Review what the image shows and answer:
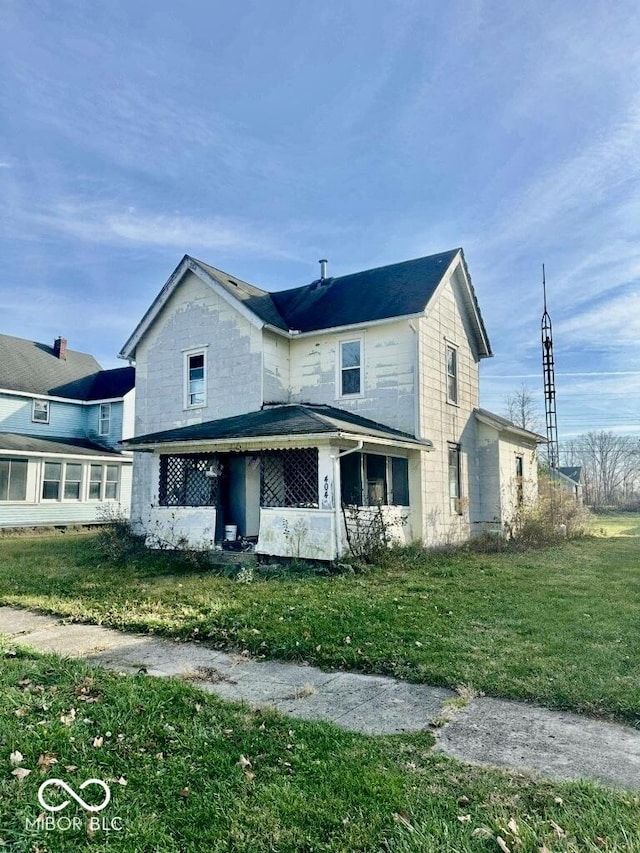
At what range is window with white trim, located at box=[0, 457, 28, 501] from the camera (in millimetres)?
21969

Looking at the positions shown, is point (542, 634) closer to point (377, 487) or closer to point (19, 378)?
point (377, 487)

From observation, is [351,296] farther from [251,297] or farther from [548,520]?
[548,520]

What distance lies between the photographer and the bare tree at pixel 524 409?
46.3 metres

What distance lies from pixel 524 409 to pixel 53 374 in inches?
1465

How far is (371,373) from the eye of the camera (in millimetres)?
14570

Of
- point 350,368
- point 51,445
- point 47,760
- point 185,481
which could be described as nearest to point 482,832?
point 47,760

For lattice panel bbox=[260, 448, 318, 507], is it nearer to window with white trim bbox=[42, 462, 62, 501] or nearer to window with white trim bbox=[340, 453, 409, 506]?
window with white trim bbox=[340, 453, 409, 506]

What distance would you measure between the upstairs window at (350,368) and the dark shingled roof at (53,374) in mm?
15348

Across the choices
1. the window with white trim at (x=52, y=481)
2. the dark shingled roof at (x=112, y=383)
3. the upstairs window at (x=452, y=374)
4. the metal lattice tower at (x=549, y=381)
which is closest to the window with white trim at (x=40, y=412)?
the dark shingled roof at (x=112, y=383)

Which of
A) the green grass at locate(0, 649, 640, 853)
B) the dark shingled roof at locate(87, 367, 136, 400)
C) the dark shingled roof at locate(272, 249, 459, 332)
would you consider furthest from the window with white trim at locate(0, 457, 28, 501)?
the green grass at locate(0, 649, 640, 853)

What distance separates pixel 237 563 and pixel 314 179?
1056 cm

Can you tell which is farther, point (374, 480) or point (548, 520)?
point (548, 520)

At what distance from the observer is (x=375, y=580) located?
32.4ft

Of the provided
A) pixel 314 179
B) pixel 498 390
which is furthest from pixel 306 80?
pixel 498 390
